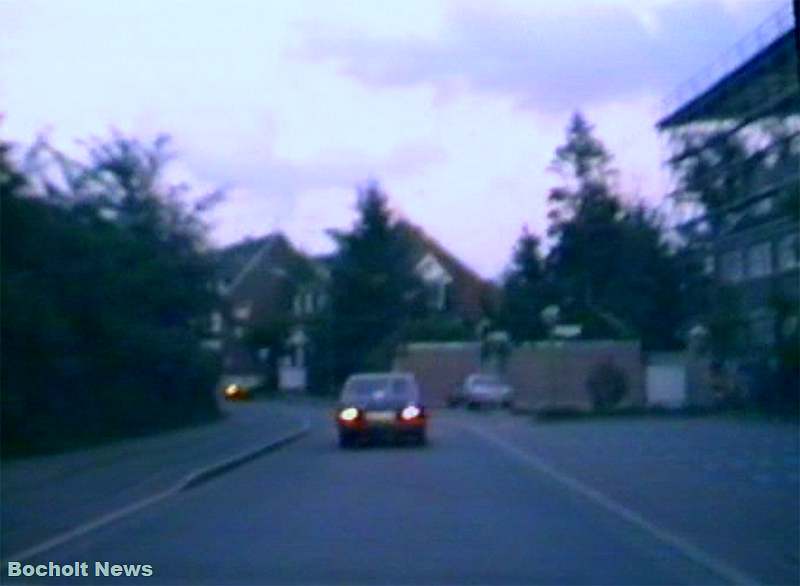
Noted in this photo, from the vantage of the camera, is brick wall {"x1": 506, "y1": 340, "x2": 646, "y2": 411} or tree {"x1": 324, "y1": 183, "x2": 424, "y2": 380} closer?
brick wall {"x1": 506, "y1": 340, "x2": 646, "y2": 411}

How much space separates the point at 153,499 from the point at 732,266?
2006 inches

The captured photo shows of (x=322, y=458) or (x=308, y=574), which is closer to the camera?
(x=308, y=574)

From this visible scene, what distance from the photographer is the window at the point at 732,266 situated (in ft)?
239

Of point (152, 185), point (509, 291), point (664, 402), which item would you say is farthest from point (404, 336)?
point (152, 185)

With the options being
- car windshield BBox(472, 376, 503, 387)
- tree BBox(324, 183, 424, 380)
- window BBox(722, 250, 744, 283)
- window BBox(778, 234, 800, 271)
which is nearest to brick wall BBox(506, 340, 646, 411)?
car windshield BBox(472, 376, 503, 387)

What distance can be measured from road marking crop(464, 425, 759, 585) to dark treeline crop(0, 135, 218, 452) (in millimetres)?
9412

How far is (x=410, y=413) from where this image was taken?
42656mm

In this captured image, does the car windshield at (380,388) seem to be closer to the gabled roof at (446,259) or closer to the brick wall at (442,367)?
the brick wall at (442,367)

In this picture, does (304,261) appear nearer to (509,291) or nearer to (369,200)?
(369,200)

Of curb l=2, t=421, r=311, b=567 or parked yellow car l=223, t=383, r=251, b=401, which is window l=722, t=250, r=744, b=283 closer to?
parked yellow car l=223, t=383, r=251, b=401

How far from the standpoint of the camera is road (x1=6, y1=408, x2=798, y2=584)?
16.9 metres

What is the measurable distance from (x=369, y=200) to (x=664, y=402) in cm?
3073

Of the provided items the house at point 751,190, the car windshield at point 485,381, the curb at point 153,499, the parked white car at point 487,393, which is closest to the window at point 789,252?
the house at point 751,190

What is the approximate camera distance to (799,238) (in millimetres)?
61344
